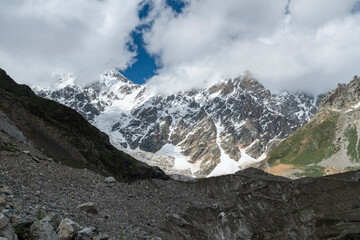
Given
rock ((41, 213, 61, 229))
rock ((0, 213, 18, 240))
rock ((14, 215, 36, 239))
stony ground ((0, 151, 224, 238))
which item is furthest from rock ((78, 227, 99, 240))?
rock ((0, 213, 18, 240))

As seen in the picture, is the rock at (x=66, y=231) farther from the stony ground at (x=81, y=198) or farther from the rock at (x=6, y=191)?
the rock at (x=6, y=191)

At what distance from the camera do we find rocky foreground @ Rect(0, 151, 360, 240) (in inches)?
668

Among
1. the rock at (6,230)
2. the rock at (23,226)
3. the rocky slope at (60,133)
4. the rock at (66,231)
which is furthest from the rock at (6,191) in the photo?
the rocky slope at (60,133)

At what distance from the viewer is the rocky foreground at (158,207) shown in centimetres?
1697

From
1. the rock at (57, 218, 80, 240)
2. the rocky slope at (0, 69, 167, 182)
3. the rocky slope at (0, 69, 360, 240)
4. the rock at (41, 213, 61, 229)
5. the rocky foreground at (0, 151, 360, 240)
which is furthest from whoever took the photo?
the rocky slope at (0, 69, 167, 182)

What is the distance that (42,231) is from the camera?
13.8 metres

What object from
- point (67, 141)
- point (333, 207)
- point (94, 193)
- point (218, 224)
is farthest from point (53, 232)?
point (333, 207)

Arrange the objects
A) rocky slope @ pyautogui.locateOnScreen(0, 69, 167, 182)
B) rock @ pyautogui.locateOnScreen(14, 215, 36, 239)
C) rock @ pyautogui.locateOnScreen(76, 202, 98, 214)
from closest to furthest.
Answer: rock @ pyautogui.locateOnScreen(14, 215, 36, 239)
rock @ pyautogui.locateOnScreen(76, 202, 98, 214)
rocky slope @ pyautogui.locateOnScreen(0, 69, 167, 182)

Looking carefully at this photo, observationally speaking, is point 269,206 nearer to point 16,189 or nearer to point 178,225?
point 178,225

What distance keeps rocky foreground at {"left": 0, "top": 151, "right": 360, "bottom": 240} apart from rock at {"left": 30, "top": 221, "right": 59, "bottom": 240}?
4 centimetres

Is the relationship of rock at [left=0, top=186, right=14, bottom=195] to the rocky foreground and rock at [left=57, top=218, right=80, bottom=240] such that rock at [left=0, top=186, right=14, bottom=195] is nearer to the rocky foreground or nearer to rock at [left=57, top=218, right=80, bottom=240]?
the rocky foreground

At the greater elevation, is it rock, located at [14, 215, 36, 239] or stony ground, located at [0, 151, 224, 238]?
stony ground, located at [0, 151, 224, 238]

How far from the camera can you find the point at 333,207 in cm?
7238

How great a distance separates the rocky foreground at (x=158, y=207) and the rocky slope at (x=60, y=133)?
2504 centimetres
